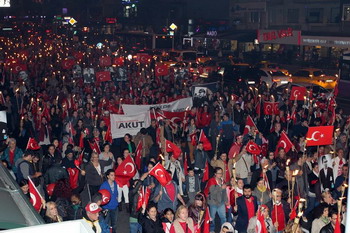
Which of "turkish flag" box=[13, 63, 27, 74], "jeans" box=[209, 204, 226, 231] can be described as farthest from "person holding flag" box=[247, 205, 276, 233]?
"turkish flag" box=[13, 63, 27, 74]

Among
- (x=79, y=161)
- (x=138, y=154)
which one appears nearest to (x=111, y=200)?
(x=79, y=161)

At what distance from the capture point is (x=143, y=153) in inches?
550

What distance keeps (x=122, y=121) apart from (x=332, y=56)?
3084 cm

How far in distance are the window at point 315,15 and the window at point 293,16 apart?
202 cm

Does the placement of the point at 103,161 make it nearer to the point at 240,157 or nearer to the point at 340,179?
the point at 240,157

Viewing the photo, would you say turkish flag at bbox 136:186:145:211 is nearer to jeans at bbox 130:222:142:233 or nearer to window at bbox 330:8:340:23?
jeans at bbox 130:222:142:233

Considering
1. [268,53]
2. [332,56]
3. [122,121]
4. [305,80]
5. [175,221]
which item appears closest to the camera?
[175,221]

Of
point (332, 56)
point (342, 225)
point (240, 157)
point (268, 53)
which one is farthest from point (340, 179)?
point (268, 53)

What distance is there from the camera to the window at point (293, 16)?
57312mm

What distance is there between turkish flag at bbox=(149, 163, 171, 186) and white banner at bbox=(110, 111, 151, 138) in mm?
5314

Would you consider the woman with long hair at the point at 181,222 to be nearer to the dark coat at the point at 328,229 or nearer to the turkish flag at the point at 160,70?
the dark coat at the point at 328,229

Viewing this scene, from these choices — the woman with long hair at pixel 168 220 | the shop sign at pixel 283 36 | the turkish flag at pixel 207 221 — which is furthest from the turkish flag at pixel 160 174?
the shop sign at pixel 283 36

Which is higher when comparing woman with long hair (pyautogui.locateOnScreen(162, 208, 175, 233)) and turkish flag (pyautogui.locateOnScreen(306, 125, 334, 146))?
turkish flag (pyautogui.locateOnScreen(306, 125, 334, 146))

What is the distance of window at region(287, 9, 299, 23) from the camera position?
57312 mm
